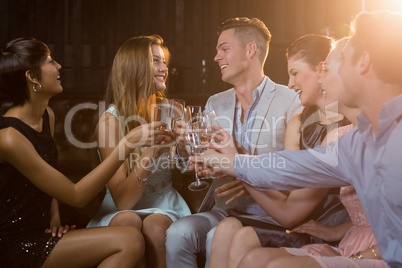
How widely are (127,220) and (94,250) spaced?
0.89 feet

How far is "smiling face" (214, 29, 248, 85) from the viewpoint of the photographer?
2480mm

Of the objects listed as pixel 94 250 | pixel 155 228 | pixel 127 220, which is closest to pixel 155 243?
pixel 155 228

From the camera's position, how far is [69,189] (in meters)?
1.74

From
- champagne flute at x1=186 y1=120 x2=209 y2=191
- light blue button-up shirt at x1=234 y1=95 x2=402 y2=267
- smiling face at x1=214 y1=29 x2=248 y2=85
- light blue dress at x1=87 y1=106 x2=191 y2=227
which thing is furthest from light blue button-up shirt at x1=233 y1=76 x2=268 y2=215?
light blue button-up shirt at x1=234 y1=95 x2=402 y2=267

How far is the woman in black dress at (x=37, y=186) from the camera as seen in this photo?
1.65 meters

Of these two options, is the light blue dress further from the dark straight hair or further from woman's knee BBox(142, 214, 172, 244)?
the dark straight hair

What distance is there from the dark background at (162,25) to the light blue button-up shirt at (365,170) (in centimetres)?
Result: 352

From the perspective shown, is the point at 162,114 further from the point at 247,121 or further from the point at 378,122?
the point at 378,122

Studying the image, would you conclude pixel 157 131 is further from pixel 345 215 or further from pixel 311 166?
pixel 345 215

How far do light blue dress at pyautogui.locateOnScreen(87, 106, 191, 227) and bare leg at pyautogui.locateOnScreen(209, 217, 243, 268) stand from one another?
0.47 metres

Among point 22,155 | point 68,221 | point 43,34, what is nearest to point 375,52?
point 22,155

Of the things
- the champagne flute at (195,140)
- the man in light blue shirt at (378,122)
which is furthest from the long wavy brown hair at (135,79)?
the man in light blue shirt at (378,122)

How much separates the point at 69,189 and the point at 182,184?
87cm

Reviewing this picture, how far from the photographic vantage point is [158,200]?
222 cm
